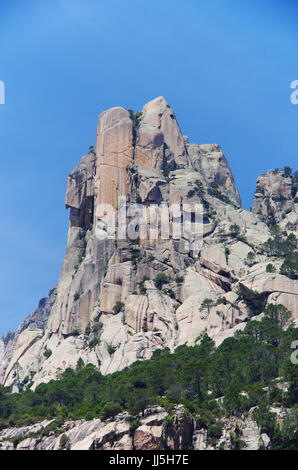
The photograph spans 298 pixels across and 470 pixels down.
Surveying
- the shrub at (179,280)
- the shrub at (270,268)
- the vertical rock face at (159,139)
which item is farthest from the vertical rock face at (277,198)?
the shrub at (179,280)

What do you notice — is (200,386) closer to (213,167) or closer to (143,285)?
(143,285)

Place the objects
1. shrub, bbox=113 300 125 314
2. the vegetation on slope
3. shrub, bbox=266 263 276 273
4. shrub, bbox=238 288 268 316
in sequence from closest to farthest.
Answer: the vegetation on slope < shrub, bbox=238 288 268 316 < shrub, bbox=266 263 276 273 < shrub, bbox=113 300 125 314

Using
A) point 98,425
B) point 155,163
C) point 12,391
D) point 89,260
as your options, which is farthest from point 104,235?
point 98,425

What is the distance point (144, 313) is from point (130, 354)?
27.8 feet

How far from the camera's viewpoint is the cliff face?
4584 inches

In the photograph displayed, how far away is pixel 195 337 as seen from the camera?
113m

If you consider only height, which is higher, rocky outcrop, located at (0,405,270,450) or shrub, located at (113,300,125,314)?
shrub, located at (113,300,125,314)

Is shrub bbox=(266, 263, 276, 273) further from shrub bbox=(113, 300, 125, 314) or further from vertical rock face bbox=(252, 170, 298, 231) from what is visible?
vertical rock face bbox=(252, 170, 298, 231)

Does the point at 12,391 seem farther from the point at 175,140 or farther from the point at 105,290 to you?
the point at 175,140

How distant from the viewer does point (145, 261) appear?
127750 millimetres

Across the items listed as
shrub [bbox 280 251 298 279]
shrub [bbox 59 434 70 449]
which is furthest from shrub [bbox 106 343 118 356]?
shrub [bbox 59 434 70 449]

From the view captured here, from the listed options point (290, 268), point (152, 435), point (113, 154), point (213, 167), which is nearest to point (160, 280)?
point (290, 268)

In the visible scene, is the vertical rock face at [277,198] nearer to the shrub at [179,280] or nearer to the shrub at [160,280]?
the shrub at [179,280]
